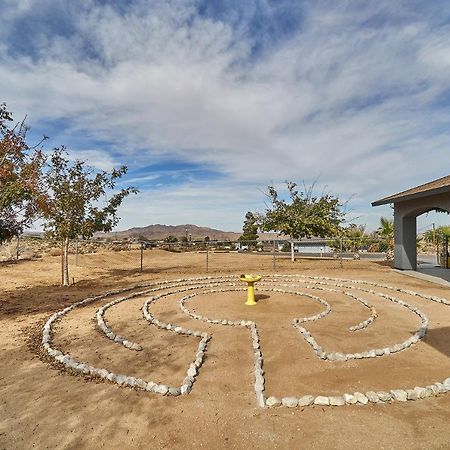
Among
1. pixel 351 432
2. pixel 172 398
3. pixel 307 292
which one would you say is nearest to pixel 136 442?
pixel 172 398

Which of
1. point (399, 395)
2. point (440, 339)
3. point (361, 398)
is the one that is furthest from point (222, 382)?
point (440, 339)

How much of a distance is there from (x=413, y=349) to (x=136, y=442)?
5792mm

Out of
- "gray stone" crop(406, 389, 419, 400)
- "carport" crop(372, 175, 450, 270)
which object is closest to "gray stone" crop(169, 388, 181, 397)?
"gray stone" crop(406, 389, 419, 400)

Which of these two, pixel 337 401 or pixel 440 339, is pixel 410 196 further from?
pixel 337 401

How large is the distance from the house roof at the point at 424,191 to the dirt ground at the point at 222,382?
4.71 meters

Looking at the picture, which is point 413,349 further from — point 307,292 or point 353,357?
point 307,292

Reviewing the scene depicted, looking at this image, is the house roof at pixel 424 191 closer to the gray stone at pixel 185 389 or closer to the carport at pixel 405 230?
the carport at pixel 405 230

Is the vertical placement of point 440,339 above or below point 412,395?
above

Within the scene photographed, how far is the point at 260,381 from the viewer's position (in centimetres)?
565

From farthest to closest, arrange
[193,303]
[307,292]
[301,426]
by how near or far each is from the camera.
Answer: [307,292]
[193,303]
[301,426]

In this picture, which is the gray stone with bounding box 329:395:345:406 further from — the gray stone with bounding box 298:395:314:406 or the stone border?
the stone border

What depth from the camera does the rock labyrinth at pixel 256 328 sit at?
516 centimetres

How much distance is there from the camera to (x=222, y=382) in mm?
5801

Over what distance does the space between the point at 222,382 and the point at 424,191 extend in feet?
40.9
